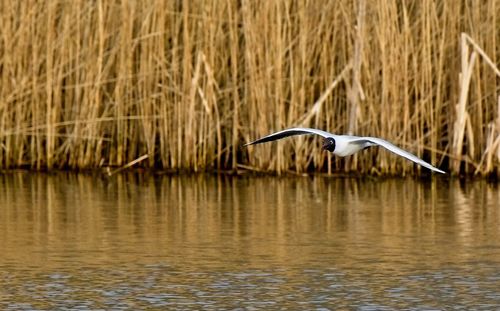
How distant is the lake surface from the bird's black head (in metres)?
0.69

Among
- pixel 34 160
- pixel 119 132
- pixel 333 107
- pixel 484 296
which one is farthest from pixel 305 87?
pixel 484 296

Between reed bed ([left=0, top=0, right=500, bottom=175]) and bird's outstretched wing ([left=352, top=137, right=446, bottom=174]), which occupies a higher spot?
reed bed ([left=0, top=0, right=500, bottom=175])

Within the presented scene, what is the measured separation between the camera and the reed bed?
13.4 meters

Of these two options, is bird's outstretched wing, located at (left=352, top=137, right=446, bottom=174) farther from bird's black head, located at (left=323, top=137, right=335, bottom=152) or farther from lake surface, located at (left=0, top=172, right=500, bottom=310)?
lake surface, located at (left=0, top=172, right=500, bottom=310)

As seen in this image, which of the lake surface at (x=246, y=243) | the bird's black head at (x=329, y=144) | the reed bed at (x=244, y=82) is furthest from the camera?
the reed bed at (x=244, y=82)

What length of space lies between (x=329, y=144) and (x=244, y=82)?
5.11 metres

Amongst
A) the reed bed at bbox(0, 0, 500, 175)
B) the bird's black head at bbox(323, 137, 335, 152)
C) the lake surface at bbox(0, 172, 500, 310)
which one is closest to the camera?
the lake surface at bbox(0, 172, 500, 310)

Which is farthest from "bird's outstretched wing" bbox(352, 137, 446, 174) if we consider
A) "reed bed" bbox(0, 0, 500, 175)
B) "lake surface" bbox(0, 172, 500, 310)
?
"reed bed" bbox(0, 0, 500, 175)

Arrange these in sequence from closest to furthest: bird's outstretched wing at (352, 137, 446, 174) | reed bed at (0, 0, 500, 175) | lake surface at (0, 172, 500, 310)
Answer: lake surface at (0, 172, 500, 310)
bird's outstretched wing at (352, 137, 446, 174)
reed bed at (0, 0, 500, 175)

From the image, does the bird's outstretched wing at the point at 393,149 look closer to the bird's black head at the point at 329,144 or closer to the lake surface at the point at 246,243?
the bird's black head at the point at 329,144

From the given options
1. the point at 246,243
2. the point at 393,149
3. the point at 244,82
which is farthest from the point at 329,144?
the point at 244,82

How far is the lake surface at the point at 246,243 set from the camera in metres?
7.77

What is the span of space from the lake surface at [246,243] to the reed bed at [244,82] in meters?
0.37

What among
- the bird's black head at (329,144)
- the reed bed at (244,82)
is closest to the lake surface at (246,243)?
the reed bed at (244,82)
